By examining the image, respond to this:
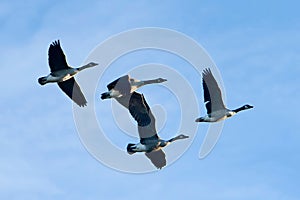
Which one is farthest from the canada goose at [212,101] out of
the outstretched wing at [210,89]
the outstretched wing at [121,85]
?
the outstretched wing at [121,85]

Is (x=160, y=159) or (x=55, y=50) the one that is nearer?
(x=55, y=50)

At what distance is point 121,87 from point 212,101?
4.60 meters

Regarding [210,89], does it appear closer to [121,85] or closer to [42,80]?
[121,85]

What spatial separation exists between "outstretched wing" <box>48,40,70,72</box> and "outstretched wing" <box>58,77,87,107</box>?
→ 2.07 meters

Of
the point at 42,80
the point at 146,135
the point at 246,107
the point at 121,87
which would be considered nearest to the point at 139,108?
the point at 121,87

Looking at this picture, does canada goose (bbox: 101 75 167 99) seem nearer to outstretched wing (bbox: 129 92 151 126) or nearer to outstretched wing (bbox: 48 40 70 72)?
outstretched wing (bbox: 129 92 151 126)

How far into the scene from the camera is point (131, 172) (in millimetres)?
53219

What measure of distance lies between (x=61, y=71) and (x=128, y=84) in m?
3.22

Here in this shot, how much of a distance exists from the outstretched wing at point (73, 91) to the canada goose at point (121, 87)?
2.80m

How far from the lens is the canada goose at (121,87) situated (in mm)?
54500

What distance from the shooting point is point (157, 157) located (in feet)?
189

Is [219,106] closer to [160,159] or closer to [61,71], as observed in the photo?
[160,159]

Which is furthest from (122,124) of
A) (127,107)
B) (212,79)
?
(212,79)

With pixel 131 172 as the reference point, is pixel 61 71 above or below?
above
